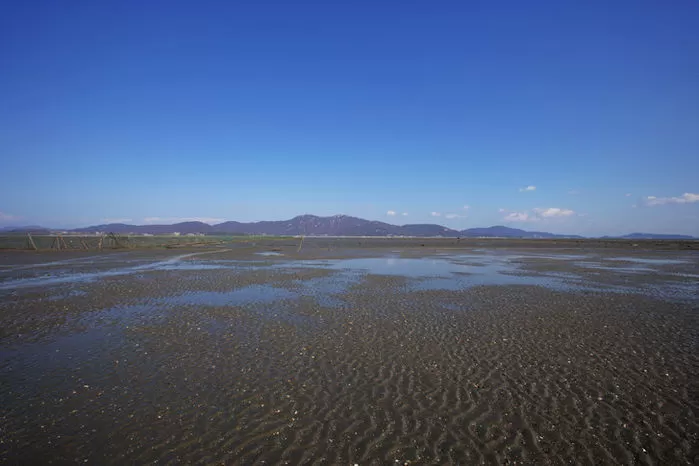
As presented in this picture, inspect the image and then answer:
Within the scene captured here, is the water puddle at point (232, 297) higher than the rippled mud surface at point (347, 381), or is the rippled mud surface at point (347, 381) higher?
the water puddle at point (232, 297)

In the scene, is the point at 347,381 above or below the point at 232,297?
below

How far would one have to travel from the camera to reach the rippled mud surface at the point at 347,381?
21.0 ft

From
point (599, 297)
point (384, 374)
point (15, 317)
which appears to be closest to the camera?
point (384, 374)

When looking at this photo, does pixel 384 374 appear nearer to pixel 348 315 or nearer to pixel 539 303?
pixel 348 315

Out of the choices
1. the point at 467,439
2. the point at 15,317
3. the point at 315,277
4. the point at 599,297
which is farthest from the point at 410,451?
the point at 315,277

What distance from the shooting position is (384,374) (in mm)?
9750

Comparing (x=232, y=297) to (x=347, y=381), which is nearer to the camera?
(x=347, y=381)

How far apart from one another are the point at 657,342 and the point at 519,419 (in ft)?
30.7

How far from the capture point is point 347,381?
9.27m

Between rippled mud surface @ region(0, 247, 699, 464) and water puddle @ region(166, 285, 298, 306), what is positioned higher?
water puddle @ region(166, 285, 298, 306)

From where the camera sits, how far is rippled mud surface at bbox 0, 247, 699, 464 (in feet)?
21.0

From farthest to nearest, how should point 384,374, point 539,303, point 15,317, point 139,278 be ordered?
1. point 139,278
2. point 539,303
3. point 15,317
4. point 384,374

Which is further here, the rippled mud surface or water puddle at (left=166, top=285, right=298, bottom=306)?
water puddle at (left=166, top=285, right=298, bottom=306)

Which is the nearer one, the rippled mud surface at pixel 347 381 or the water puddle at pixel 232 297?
the rippled mud surface at pixel 347 381
